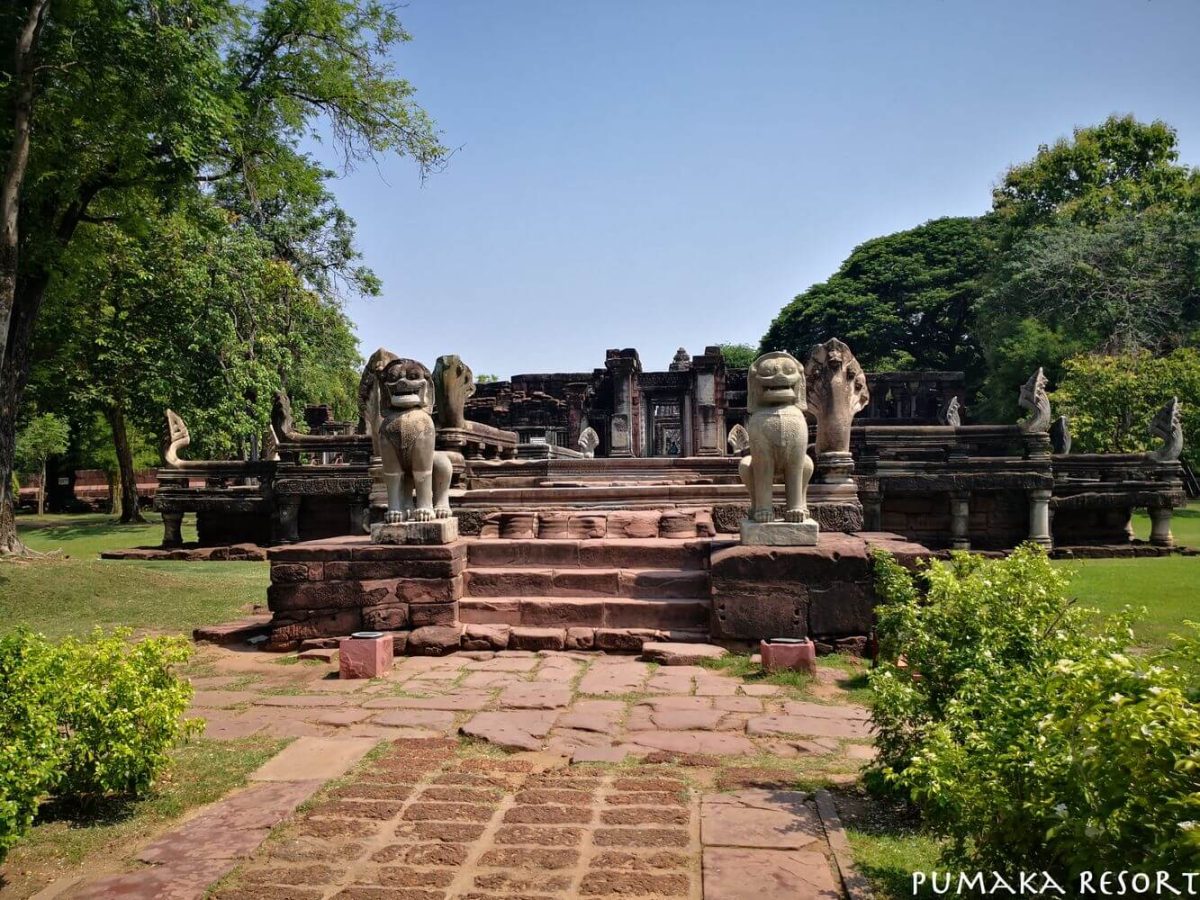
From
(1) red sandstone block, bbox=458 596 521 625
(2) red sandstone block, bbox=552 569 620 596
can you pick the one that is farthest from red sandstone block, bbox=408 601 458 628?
(2) red sandstone block, bbox=552 569 620 596

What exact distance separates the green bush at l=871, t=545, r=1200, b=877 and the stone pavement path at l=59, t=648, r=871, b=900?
1.85ft

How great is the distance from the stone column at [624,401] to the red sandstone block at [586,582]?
21076 millimetres

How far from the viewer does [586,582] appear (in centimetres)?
666

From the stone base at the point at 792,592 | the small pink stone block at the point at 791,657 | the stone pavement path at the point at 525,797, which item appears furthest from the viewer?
the stone base at the point at 792,592

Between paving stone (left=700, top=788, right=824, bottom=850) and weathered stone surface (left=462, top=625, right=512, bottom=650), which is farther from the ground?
paving stone (left=700, top=788, right=824, bottom=850)

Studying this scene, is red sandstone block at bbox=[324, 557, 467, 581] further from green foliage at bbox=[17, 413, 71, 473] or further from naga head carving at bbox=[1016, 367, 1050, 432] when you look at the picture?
green foliage at bbox=[17, 413, 71, 473]

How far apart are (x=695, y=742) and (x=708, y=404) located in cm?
2340

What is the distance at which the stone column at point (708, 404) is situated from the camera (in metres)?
26.8

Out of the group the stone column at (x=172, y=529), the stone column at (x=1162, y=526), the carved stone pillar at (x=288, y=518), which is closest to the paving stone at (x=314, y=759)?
the carved stone pillar at (x=288, y=518)

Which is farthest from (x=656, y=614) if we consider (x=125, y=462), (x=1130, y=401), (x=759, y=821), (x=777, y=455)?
(x=125, y=462)

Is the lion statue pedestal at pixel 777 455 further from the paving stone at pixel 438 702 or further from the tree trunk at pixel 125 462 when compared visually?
the tree trunk at pixel 125 462

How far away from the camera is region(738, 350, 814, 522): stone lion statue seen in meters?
6.05

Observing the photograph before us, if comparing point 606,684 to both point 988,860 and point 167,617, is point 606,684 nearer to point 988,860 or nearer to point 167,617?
point 988,860

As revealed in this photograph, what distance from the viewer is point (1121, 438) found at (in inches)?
689
